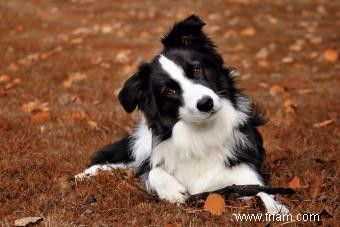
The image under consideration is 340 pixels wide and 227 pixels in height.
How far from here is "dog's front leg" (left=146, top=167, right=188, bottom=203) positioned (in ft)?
12.4

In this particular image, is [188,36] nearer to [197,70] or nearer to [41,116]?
[197,70]

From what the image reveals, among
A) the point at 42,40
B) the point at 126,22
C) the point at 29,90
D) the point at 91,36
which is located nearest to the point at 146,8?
the point at 126,22

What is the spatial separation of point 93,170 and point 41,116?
1.92 meters

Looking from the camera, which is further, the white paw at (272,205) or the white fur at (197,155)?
the white fur at (197,155)

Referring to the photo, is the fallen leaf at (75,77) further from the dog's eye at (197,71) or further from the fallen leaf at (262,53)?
the dog's eye at (197,71)

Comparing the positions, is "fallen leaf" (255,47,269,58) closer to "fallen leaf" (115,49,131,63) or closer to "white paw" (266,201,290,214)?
"fallen leaf" (115,49,131,63)

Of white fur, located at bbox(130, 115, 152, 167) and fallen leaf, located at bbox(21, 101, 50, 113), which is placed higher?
white fur, located at bbox(130, 115, 152, 167)

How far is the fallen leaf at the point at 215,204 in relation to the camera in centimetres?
352

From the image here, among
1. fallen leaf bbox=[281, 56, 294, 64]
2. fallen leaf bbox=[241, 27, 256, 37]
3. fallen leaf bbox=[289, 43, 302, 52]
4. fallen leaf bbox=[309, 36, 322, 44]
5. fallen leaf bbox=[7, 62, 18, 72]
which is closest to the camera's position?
fallen leaf bbox=[7, 62, 18, 72]

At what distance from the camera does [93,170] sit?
462cm

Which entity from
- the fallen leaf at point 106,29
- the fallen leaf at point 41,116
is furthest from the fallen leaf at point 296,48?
the fallen leaf at point 41,116

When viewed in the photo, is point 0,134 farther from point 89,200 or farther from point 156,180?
point 156,180

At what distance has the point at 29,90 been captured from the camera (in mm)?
7801

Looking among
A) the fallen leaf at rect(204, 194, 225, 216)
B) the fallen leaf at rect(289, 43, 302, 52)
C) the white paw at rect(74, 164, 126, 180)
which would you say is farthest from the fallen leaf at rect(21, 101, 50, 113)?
the fallen leaf at rect(289, 43, 302, 52)
